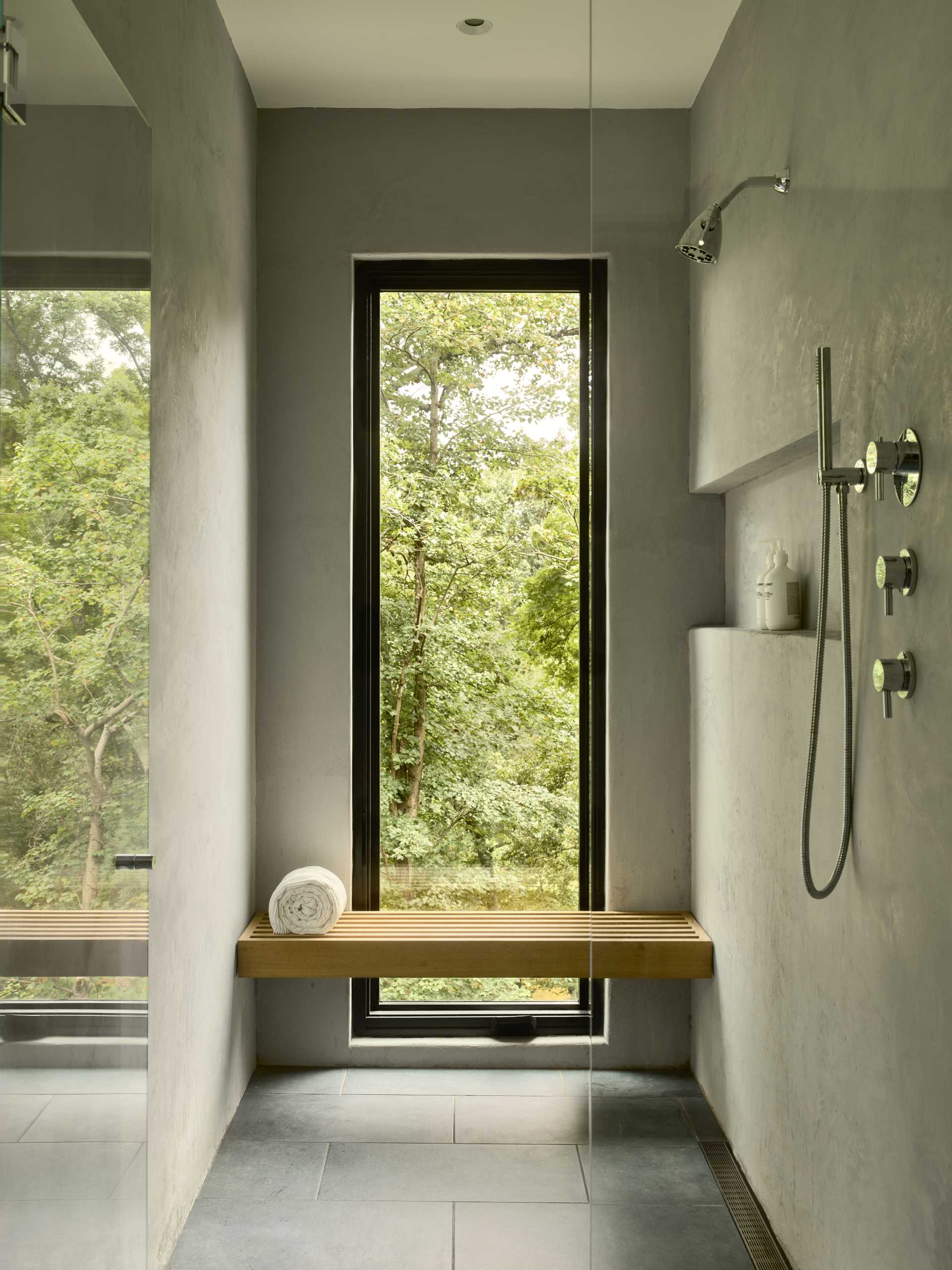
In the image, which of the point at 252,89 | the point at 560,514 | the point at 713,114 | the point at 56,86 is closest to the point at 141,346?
the point at 56,86

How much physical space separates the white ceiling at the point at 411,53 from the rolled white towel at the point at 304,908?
7.17 feet

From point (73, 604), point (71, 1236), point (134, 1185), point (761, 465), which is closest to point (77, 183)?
point (73, 604)

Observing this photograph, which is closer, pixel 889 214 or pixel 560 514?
pixel 889 214

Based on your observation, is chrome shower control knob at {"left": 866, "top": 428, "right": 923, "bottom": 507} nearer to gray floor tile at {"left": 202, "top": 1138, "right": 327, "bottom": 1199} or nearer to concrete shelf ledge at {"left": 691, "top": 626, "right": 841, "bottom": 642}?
concrete shelf ledge at {"left": 691, "top": 626, "right": 841, "bottom": 642}

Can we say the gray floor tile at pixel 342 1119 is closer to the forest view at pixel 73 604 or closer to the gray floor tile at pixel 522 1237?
the gray floor tile at pixel 522 1237

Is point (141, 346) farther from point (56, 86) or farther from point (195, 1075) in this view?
point (195, 1075)

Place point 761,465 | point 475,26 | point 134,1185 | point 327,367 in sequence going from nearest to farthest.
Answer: point 761,465, point 134,1185, point 475,26, point 327,367

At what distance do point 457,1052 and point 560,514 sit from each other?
157 cm

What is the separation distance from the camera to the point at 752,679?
162 centimetres

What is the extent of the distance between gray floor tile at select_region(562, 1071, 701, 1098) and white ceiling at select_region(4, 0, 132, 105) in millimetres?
1607

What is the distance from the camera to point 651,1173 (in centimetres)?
173

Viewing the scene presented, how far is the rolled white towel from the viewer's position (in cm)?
283

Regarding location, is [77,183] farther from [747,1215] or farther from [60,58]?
[747,1215]

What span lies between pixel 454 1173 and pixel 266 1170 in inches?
17.4
